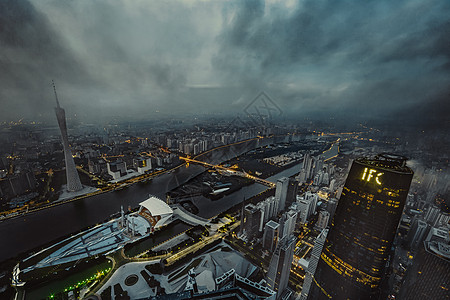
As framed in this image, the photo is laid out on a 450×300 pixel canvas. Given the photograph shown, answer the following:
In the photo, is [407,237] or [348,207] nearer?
[348,207]

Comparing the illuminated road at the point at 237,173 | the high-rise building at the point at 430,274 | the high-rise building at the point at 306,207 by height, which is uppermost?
the high-rise building at the point at 430,274

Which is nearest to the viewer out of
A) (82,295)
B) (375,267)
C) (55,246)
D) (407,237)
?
(375,267)

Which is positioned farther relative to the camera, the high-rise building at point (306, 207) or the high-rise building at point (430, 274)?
the high-rise building at point (306, 207)

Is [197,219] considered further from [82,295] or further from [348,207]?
[348,207]

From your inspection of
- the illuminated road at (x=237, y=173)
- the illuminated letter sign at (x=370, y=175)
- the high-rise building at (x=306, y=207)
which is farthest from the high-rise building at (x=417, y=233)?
the illuminated road at (x=237, y=173)

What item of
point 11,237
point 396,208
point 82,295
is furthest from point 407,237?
point 11,237

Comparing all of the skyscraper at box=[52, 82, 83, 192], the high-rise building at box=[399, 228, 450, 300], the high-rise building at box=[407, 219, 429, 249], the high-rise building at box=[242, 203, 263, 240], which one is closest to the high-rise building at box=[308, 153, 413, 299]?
the high-rise building at box=[399, 228, 450, 300]

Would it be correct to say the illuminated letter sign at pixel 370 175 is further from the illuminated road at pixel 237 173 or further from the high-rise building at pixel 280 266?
the illuminated road at pixel 237 173

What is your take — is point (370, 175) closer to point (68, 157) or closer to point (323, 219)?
point (323, 219)
